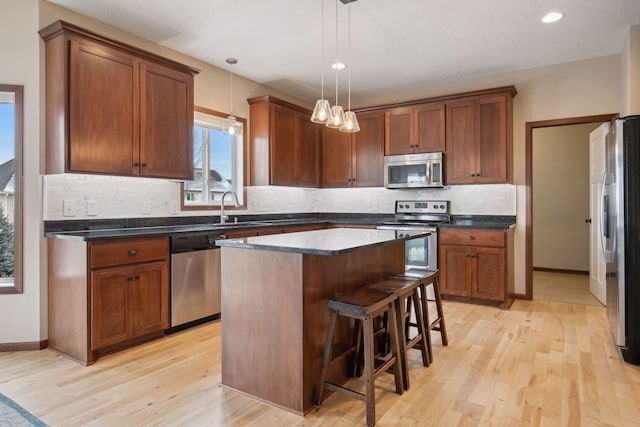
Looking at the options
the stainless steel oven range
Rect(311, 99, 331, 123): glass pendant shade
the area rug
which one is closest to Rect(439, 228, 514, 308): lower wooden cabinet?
the stainless steel oven range

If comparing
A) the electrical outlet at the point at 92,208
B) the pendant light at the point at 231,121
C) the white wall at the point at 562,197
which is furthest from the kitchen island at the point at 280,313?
the white wall at the point at 562,197

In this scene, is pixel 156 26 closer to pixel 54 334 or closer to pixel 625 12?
pixel 54 334

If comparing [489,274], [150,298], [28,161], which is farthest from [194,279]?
[489,274]

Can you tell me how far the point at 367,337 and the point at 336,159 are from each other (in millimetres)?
3976

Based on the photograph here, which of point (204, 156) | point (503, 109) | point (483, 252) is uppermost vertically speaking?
point (503, 109)

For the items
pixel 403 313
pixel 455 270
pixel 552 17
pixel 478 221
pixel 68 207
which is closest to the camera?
pixel 403 313

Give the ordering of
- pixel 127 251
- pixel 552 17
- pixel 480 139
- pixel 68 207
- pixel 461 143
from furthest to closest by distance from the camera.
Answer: pixel 461 143 → pixel 480 139 → pixel 552 17 → pixel 68 207 → pixel 127 251

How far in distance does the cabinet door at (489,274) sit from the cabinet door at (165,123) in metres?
3.26

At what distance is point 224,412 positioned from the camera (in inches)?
82.2

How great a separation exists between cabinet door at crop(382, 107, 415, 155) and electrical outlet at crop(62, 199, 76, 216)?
3.69 meters

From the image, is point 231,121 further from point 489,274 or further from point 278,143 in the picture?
point 489,274

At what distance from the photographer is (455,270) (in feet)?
14.6

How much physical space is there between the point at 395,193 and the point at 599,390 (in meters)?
3.50

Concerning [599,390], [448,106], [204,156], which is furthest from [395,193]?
[599,390]
